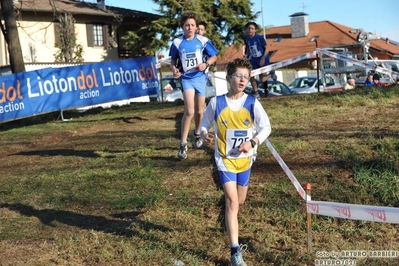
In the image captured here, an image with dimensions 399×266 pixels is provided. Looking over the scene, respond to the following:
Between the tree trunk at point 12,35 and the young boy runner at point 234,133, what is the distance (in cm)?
1378

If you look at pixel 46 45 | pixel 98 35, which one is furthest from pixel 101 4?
pixel 46 45

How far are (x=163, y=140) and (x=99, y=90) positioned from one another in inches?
280

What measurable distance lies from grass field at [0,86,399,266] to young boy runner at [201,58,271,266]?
2.26 feet

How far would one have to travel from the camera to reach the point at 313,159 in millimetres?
7992

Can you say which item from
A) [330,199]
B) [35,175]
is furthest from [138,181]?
[330,199]

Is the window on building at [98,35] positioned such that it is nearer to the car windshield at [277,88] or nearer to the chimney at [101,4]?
the chimney at [101,4]

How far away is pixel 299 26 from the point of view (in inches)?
2675

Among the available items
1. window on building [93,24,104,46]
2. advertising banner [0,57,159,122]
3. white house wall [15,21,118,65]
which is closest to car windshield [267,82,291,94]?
advertising banner [0,57,159,122]

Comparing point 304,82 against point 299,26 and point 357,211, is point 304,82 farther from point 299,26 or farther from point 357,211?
point 299,26

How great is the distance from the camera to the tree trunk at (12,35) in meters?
17.9

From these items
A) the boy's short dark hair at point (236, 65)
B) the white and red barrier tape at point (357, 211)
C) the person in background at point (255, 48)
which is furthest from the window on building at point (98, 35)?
the white and red barrier tape at point (357, 211)

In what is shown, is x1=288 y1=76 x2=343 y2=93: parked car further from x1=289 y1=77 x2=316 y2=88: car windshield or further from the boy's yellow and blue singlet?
the boy's yellow and blue singlet

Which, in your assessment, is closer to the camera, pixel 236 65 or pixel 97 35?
pixel 236 65

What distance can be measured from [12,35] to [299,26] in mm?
53495
